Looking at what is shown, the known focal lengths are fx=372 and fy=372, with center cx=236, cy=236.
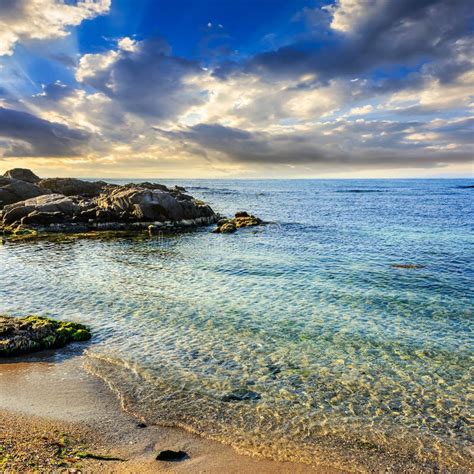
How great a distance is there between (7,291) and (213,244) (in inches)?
762

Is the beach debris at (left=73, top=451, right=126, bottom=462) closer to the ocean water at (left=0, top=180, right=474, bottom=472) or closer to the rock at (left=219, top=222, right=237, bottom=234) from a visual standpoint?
the ocean water at (left=0, top=180, right=474, bottom=472)

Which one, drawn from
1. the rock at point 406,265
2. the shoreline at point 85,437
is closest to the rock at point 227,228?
the rock at point 406,265

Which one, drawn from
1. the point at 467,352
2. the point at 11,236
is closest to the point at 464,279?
the point at 467,352

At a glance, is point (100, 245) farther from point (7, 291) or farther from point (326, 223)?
point (326, 223)

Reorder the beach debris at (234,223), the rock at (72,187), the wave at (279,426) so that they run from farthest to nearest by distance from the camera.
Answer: the rock at (72,187) → the beach debris at (234,223) → the wave at (279,426)

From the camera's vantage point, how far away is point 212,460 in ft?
26.1

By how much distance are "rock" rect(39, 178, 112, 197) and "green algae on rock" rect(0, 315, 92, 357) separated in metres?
69.8

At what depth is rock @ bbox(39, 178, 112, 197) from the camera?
78.2 meters

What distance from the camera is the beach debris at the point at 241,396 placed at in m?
10.4

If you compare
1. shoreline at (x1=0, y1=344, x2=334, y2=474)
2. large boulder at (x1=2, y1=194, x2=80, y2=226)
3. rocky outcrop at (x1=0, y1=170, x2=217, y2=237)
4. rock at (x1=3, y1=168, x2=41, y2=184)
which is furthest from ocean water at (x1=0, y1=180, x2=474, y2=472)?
rock at (x1=3, y1=168, x2=41, y2=184)

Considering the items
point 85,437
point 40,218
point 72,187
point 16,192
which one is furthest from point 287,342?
point 72,187

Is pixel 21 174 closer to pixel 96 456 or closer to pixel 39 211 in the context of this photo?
pixel 39 211

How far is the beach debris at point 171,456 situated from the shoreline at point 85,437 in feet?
0.38

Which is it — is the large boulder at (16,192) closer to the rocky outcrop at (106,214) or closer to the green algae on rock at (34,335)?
the rocky outcrop at (106,214)
